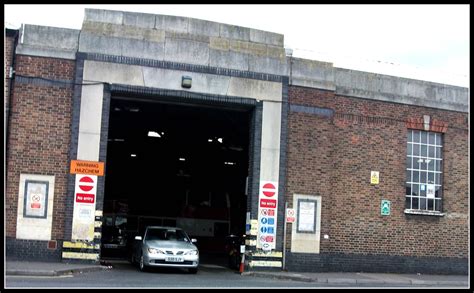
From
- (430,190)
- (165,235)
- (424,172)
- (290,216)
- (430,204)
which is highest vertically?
(424,172)

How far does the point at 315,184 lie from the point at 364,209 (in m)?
2.02

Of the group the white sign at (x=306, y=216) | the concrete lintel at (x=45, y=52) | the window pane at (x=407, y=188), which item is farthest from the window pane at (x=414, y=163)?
the concrete lintel at (x=45, y=52)

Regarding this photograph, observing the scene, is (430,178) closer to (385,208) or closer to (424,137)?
(424,137)

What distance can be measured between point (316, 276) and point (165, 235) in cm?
505

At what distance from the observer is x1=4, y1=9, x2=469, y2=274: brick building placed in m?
18.9

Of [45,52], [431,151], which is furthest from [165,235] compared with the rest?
[431,151]

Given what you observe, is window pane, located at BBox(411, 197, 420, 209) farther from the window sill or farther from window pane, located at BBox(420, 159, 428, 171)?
window pane, located at BBox(420, 159, 428, 171)

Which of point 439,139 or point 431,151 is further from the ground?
point 439,139

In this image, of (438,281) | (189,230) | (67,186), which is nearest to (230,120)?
(67,186)

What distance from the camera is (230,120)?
24812mm

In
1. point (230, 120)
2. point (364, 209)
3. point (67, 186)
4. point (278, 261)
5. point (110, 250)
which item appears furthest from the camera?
point (110, 250)

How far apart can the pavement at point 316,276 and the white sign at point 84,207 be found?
91 centimetres

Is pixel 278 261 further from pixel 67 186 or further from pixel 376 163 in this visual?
pixel 67 186

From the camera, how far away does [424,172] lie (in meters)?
22.9
